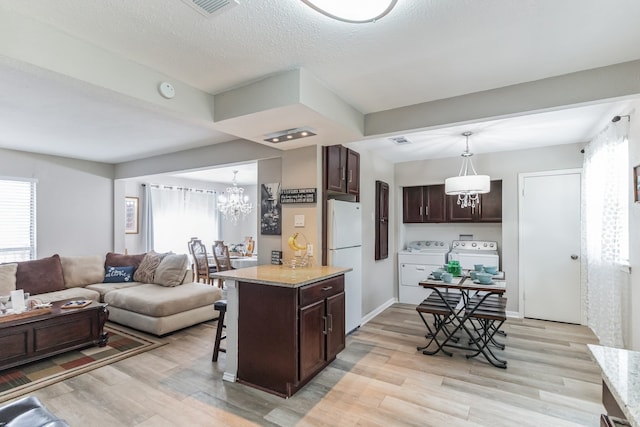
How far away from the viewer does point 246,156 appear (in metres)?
4.12

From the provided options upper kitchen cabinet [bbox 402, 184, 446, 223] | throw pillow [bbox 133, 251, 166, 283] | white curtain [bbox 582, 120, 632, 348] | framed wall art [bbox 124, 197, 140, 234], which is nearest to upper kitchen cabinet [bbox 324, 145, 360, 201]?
upper kitchen cabinet [bbox 402, 184, 446, 223]

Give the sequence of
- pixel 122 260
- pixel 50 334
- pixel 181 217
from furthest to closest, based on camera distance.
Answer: pixel 181 217 → pixel 122 260 → pixel 50 334

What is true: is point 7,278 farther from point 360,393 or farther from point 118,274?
point 360,393

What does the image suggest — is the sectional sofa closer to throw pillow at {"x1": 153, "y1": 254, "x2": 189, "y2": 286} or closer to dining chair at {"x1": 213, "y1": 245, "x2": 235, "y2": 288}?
throw pillow at {"x1": 153, "y1": 254, "x2": 189, "y2": 286}

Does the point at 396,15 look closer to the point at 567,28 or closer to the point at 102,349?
the point at 567,28

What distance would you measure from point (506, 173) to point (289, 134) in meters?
3.53

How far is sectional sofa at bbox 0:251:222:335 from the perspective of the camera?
12.8ft

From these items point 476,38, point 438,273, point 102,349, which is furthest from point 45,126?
point 438,273

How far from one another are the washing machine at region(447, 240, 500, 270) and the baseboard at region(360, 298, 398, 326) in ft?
3.92

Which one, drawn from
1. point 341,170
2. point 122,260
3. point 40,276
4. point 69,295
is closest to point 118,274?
point 122,260

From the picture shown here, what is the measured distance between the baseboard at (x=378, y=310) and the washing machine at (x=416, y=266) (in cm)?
21

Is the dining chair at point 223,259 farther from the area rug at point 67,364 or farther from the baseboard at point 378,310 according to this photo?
the baseboard at point 378,310

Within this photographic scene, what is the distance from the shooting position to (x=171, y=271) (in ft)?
15.2

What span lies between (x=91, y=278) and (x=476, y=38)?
576 centimetres
